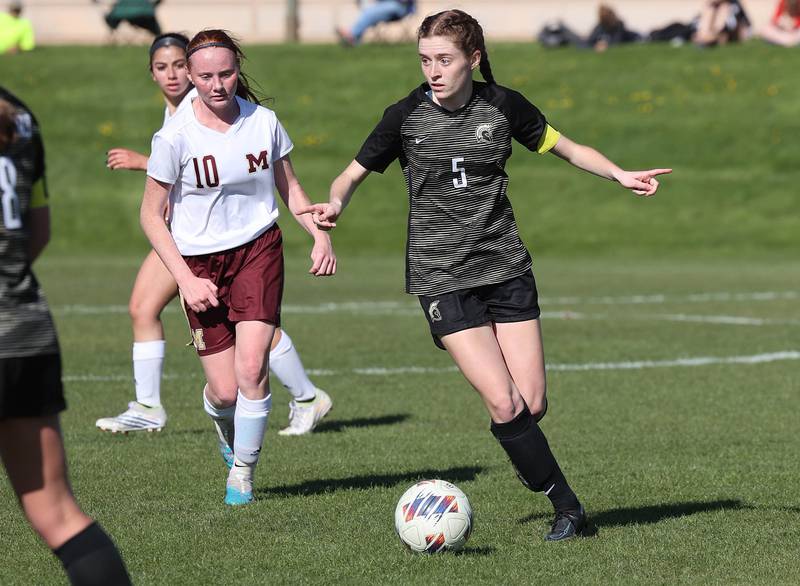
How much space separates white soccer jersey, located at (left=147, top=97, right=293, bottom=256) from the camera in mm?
6680

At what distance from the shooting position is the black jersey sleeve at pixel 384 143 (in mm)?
6227

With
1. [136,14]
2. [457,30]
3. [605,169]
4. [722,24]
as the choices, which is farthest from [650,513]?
[136,14]

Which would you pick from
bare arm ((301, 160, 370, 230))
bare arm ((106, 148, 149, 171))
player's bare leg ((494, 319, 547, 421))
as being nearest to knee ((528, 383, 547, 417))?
player's bare leg ((494, 319, 547, 421))

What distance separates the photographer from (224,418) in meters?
7.26

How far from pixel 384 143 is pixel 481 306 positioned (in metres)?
0.86

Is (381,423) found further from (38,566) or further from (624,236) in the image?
(624,236)

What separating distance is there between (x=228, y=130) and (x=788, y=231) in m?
20.7

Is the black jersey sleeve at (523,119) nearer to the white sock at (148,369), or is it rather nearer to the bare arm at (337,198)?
the bare arm at (337,198)

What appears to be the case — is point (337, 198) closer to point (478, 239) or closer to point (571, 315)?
point (478, 239)

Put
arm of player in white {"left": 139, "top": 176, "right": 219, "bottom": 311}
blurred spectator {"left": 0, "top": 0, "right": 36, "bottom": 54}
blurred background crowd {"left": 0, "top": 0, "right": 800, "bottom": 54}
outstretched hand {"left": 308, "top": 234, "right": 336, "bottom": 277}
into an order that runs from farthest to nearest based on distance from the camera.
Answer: blurred spectator {"left": 0, "top": 0, "right": 36, "bottom": 54} < blurred background crowd {"left": 0, "top": 0, "right": 800, "bottom": 54} < outstretched hand {"left": 308, "top": 234, "right": 336, "bottom": 277} < arm of player in white {"left": 139, "top": 176, "right": 219, "bottom": 311}

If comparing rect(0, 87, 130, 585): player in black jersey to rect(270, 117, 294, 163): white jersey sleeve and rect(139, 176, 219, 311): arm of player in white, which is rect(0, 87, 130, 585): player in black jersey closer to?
rect(139, 176, 219, 311): arm of player in white

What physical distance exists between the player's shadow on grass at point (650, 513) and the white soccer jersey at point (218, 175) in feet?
6.67

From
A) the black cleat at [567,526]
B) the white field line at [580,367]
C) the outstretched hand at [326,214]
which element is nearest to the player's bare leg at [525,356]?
the black cleat at [567,526]

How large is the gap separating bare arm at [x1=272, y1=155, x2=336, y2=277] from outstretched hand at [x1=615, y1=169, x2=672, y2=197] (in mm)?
1408
